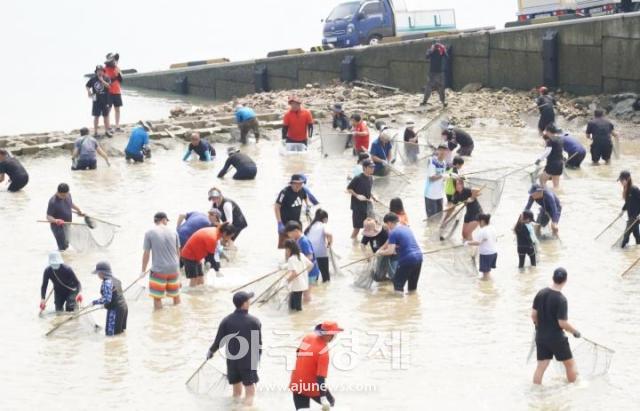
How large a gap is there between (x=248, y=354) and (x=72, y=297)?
3974 millimetres

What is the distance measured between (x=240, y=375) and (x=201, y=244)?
393 centimetres

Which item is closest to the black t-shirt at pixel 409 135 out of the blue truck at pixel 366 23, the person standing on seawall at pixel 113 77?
the person standing on seawall at pixel 113 77

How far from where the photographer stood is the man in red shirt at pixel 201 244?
17.2 meters

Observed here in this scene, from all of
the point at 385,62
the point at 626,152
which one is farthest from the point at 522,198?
the point at 385,62

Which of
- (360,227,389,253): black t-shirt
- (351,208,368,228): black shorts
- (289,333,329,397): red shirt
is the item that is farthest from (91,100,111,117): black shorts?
(289,333,329,397): red shirt

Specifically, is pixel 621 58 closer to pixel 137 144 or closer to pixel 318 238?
pixel 137 144

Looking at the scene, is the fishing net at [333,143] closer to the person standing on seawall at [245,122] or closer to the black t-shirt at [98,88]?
the person standing on seawall at [245,122]

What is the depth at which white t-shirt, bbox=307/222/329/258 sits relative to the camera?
17.6m

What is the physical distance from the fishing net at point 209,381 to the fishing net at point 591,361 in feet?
11.0

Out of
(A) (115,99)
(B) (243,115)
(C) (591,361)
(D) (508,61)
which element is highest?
(D) (508,61)

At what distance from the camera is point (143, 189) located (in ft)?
80.6

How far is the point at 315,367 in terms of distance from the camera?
12328mm

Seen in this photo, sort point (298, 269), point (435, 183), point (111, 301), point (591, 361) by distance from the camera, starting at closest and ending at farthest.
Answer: point (591, 361), point (111, 301), point (298, 269), point (435, 183)

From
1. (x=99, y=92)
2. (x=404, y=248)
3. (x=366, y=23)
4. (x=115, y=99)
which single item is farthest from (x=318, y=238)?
(x=366, y=23)
